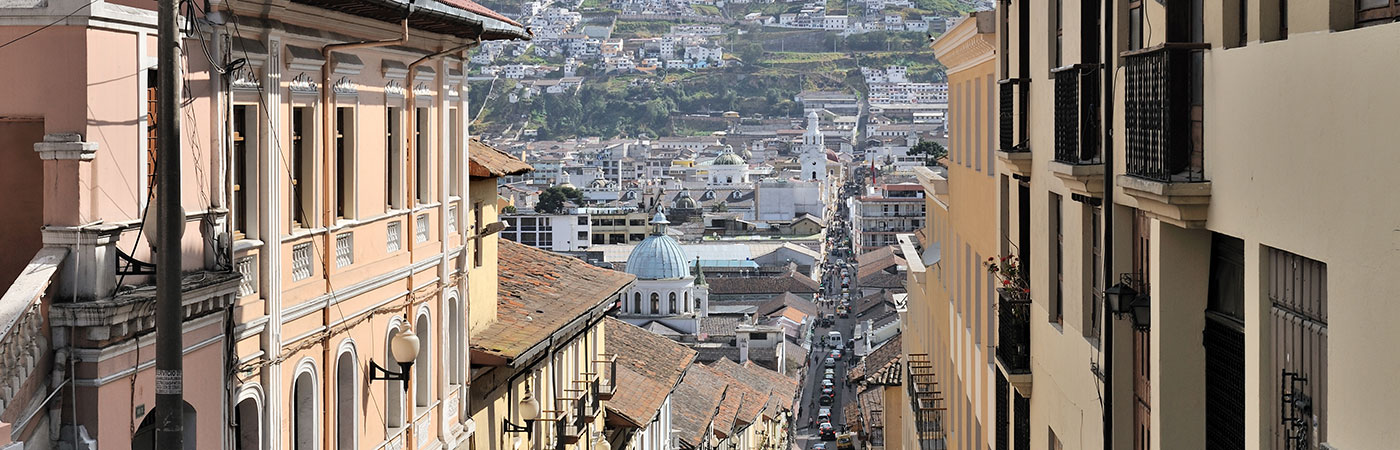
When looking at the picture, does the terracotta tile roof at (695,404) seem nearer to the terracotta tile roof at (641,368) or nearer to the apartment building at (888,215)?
the terracotta tile roof at (641,368)

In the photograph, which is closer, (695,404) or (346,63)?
(346,63)

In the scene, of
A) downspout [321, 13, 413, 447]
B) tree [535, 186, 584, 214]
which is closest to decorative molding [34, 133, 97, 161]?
downspout [321, 13, 413, 447]

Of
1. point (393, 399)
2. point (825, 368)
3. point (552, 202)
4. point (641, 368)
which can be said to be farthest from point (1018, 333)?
point (552, 202)

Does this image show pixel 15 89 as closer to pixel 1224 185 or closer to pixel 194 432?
pixel 194 432

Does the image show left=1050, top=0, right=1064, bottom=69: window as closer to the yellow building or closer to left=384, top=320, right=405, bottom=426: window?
the yellow building

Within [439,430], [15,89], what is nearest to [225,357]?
[15,89]

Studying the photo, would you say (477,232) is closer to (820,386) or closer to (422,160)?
(422,160)
